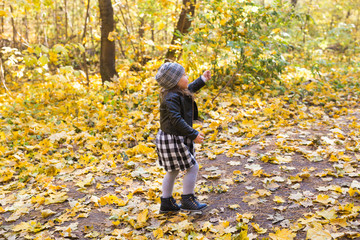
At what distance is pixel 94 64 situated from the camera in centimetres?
1256

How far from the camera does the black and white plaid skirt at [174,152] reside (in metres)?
2.96

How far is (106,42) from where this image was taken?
788cm

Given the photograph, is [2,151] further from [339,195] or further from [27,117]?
[339,195]

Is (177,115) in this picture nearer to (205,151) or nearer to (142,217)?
(142,217)

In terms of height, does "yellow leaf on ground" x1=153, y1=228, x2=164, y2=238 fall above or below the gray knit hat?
below

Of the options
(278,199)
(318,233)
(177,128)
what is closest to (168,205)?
(177,128)

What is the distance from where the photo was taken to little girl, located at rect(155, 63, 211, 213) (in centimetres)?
287

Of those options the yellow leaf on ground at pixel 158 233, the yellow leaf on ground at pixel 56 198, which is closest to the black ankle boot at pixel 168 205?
the yellow leaf on ground at pixel 158 233

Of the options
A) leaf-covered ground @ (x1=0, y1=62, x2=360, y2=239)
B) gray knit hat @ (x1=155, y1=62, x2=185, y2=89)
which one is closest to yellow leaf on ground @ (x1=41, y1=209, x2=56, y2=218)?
leaf-covered ground @ (x1=0, y1=62, x2=360, y2=239)

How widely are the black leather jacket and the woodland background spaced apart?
0.91 m

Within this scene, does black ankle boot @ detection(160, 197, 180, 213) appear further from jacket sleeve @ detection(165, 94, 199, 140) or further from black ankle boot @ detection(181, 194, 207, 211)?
jacket sleeve @ detection(165, 94, 199, 140)

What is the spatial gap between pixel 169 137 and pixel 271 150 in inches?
84.6

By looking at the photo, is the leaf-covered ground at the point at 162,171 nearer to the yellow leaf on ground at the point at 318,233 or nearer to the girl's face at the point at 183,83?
the yellow leaf on ground at the point at 318,233

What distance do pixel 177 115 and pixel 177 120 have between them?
0.05 meters
